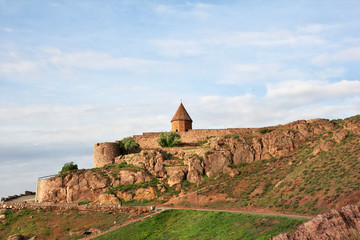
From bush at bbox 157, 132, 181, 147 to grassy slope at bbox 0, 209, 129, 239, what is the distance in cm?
1309

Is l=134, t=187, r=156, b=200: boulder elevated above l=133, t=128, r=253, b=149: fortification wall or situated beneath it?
situated beneath

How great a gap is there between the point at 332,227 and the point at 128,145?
30.9 m

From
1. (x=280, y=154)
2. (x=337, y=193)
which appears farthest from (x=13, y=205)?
(x=337, y=193)

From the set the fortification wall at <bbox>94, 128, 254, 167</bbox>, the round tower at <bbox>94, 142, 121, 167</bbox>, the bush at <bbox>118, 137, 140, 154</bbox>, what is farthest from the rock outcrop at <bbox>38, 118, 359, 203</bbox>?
the bush at <bbox>118, 137, 140, 154</bbox>

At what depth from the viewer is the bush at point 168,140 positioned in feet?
141

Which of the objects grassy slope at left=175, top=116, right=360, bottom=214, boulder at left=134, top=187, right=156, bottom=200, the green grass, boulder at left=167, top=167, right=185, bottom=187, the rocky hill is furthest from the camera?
boulder at left=167, top=167, right=185, bottom=187

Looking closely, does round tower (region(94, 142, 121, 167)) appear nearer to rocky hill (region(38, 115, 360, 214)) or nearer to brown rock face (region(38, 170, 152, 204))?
rocky hill (region(38, 115, 360, 214))

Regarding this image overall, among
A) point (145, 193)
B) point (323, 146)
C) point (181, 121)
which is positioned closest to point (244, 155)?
point (323, 146)

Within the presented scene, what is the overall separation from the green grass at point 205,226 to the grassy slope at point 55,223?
2.80 meters

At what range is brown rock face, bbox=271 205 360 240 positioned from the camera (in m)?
16.1

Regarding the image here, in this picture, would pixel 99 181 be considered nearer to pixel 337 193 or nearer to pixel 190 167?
pixel 190 167

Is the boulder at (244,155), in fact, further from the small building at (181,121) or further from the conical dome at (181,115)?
the conical dome at (181,115)

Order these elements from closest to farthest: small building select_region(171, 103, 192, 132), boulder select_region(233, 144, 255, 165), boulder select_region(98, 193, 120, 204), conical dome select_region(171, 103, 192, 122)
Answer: boulder select_region(98, 193, 120, 204) < boulder select_region(233, 144, 255, 165) < small building select_region(171, 103, 192, 132) < conical dome select_region(171, 103, 192, 122)

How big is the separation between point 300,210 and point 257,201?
471cm
